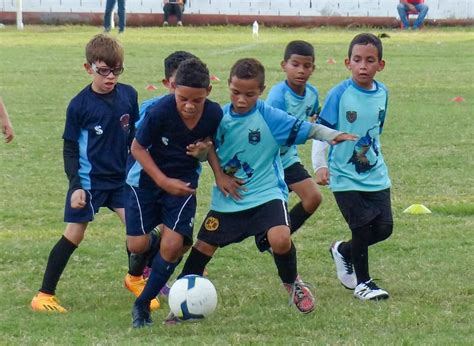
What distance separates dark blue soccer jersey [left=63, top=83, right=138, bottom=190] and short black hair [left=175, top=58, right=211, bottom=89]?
2.57ft

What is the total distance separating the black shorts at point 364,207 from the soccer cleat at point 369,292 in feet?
1.20

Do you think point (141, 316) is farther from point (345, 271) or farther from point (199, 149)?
point (345, 271)

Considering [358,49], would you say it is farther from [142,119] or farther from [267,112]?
[142,119]

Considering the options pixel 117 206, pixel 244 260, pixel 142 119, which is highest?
pixel 142 119

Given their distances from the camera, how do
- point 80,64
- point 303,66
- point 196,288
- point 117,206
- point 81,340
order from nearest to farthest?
1. point 81,340
2. point 196,288
3. point 117,206
4. point 303,66
5. point 80,64

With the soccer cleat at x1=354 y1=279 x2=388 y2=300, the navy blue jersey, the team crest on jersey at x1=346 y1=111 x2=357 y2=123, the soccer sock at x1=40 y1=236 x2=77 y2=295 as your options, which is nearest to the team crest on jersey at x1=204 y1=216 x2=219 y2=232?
the navy blue jersey

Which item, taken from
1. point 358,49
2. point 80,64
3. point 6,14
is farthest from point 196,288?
point 6,14

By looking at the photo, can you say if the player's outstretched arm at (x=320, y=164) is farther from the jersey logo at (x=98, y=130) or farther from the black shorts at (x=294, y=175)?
the jersey logo at (x=98, y=130)

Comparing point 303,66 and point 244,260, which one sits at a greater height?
point 303,66

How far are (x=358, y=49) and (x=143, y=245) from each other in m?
1.78

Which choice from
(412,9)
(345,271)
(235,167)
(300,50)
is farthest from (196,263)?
(412,9)

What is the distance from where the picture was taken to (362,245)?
6.52 metres

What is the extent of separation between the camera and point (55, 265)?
6.30m

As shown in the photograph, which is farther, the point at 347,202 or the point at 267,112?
the point at 347,202
